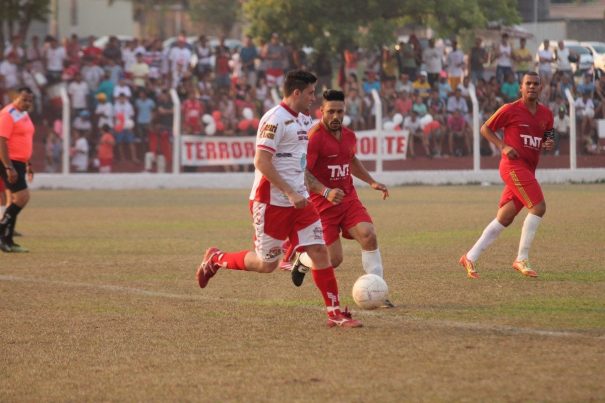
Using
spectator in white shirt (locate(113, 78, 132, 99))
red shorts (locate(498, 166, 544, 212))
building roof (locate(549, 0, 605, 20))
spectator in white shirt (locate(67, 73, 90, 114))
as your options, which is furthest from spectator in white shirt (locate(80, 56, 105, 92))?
red shorts (locate(498, 166, 544, 212))

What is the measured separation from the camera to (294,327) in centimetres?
948

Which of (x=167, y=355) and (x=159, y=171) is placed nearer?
(x=167, y=355)

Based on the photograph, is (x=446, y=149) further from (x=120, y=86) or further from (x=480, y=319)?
(x=480, y=319)

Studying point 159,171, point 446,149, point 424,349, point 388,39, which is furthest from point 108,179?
point 424,349

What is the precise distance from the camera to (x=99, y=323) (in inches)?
393

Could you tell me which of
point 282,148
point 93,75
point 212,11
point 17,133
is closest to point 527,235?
point 282,148

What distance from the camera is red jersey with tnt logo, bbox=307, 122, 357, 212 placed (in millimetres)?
10664

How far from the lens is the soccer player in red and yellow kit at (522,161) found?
12484mm

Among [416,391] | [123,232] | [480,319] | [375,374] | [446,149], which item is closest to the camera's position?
[416,391]

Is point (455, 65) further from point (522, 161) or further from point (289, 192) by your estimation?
point (289, 192)

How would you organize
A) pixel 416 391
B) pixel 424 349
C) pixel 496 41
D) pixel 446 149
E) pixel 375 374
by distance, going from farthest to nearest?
pixel 496 41 → pixel 446 149 → pixel 424 349 → pixel 375 374 → pixel 416 391

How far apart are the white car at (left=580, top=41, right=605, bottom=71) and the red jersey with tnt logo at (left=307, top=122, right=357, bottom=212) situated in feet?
68.7

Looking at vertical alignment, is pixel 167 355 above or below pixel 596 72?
below

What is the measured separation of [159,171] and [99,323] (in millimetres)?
19680
